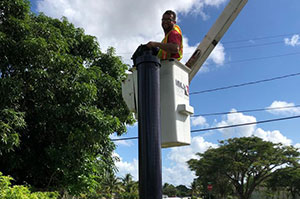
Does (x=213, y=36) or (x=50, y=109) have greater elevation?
(x=50, y=109)

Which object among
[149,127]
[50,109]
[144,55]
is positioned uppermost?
[50,109]

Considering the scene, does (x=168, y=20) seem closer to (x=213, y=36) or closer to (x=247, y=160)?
(x=213, y=36)

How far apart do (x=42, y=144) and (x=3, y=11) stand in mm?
4152

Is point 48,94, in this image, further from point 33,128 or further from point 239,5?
point 239,5

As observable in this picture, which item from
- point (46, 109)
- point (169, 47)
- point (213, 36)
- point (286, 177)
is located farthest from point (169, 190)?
point (169, 47)

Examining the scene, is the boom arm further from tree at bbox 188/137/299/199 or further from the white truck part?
tree at bbox 188/137/299/199

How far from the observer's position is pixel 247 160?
119 feet

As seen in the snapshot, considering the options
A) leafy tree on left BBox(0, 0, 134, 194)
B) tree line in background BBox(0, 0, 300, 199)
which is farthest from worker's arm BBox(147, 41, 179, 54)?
leafy tree on left BBox(0, 0, 134, 194)

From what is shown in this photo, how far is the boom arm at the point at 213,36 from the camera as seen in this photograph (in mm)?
1385

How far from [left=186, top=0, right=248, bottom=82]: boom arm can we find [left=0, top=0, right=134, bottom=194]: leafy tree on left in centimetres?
662

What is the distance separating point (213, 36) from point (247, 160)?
123ft

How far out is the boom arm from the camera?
138cm

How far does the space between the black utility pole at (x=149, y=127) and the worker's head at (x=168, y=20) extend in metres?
0.25

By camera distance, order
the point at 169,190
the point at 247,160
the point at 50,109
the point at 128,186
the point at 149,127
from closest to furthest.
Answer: the point at 149,127 < the point at 50,109 < the point at 247,160 < the point at 128,186 < the point at 169,190
